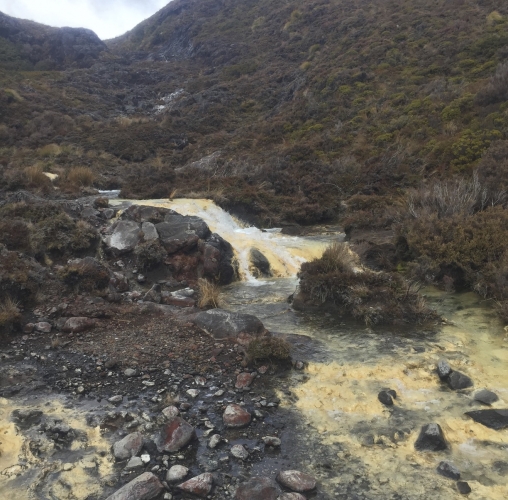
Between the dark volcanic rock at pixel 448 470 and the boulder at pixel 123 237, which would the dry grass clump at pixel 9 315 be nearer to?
the boulder at pixel 123 237

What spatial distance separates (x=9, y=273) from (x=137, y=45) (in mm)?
79850

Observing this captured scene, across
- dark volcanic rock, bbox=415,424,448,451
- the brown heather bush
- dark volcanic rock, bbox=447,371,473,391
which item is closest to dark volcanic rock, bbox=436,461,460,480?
dark volcanic rock, bbox=415,424,448,451

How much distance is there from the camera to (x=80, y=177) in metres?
22.8

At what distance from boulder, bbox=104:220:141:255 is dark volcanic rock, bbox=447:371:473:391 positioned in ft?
33.0

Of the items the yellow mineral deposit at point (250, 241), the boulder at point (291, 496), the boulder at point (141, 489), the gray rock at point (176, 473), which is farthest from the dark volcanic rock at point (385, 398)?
the yellow mineral deposit at point (250, 241)

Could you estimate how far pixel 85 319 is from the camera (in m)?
9.30

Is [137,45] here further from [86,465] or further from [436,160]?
[86,465]

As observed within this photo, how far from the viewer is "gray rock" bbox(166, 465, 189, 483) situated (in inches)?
195

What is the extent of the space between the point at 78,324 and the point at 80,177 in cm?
1585

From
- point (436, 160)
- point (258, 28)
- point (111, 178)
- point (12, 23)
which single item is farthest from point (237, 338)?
point (12, 23)

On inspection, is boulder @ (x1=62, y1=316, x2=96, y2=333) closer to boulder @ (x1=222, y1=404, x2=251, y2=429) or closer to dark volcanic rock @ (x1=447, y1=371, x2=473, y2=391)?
boulder @ (x1=222, y1=404, x2=251, y2=429)

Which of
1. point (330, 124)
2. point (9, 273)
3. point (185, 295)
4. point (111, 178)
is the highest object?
point (330, 124)

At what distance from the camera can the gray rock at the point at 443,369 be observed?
282 inches

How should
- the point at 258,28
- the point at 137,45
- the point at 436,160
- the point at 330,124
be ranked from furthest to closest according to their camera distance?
the point at 137,45 → the point at 258,28 → the point at 330,124 → the point at 436,160
